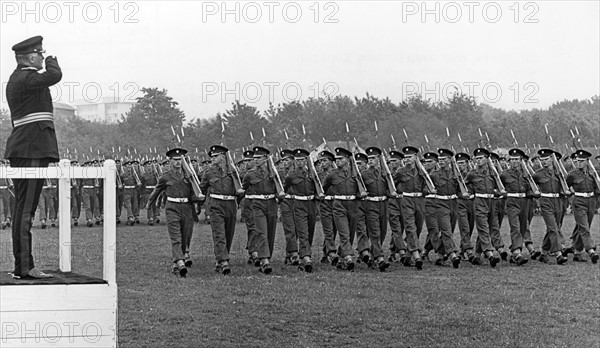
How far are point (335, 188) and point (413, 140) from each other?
431 inches

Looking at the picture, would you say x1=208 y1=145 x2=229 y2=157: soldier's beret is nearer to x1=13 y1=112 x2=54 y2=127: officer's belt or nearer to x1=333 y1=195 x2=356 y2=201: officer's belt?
x1=333 y1=195 x2=356 y2=201: officer's belt

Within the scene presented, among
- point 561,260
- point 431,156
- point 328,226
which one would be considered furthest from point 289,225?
point 561,260

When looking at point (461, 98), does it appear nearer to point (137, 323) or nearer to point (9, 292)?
point (137, 323)

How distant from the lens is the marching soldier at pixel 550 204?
15328mm

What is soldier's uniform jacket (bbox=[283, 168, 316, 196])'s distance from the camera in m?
14.5

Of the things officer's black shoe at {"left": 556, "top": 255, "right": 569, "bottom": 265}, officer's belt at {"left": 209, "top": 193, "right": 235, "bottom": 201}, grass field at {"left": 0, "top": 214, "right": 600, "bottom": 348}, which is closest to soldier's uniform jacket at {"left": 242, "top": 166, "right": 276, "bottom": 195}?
officer's belt at {"left": 209, "top": 193, "right": 235, "bottom": 201}

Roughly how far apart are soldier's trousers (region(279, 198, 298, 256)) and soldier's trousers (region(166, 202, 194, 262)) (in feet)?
5.69

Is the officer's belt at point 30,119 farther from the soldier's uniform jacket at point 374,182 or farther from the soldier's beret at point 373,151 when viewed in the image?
the soldier's beret at point 373,151

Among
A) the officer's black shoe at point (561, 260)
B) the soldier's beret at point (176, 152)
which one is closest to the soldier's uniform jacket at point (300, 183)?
the soldier's beret at point (176, 152)

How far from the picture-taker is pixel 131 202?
80.8ft

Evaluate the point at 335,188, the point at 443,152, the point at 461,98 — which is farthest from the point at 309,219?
the point at 461,98

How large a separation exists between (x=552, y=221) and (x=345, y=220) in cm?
421

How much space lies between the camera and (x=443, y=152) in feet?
50.6

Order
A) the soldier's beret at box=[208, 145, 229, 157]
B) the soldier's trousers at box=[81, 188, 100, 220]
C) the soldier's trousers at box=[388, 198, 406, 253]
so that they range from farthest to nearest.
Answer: the soldier's trousers at box=[81, 188, 100, 220] < the soldier's trousers at box=[388, 198, 406, 253] < the soldier's beret at box=[208, 145, 229, 157]
